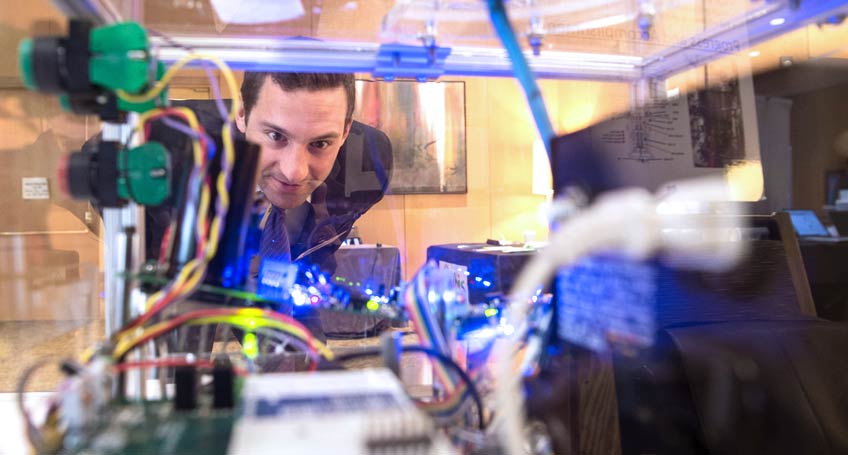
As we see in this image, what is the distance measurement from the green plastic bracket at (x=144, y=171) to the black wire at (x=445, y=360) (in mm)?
219

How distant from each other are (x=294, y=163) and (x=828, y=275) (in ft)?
4.52

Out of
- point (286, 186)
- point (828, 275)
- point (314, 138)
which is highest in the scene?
point (314, 138)

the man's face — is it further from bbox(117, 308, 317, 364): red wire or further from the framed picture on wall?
bbox(117, 308, 317, 364): red wire

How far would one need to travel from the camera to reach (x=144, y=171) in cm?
45

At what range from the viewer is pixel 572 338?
1.77 feet

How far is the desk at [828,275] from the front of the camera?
3.69 feet

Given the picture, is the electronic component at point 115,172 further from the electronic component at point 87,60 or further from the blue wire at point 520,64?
the blue wire at point 520,64

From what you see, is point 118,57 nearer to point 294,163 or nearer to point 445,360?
point 445,360

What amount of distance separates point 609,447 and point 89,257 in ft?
3.53

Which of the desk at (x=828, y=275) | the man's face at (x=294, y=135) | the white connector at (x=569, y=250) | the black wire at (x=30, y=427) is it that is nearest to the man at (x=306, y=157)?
the man's face at (x=294, y=135)

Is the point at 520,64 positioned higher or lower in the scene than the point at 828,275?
higher

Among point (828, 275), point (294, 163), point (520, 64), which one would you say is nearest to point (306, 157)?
point (294, 163)

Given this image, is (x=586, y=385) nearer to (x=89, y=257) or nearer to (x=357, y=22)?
(x=357, y=22)

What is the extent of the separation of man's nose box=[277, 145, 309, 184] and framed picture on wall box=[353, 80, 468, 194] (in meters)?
0.17
